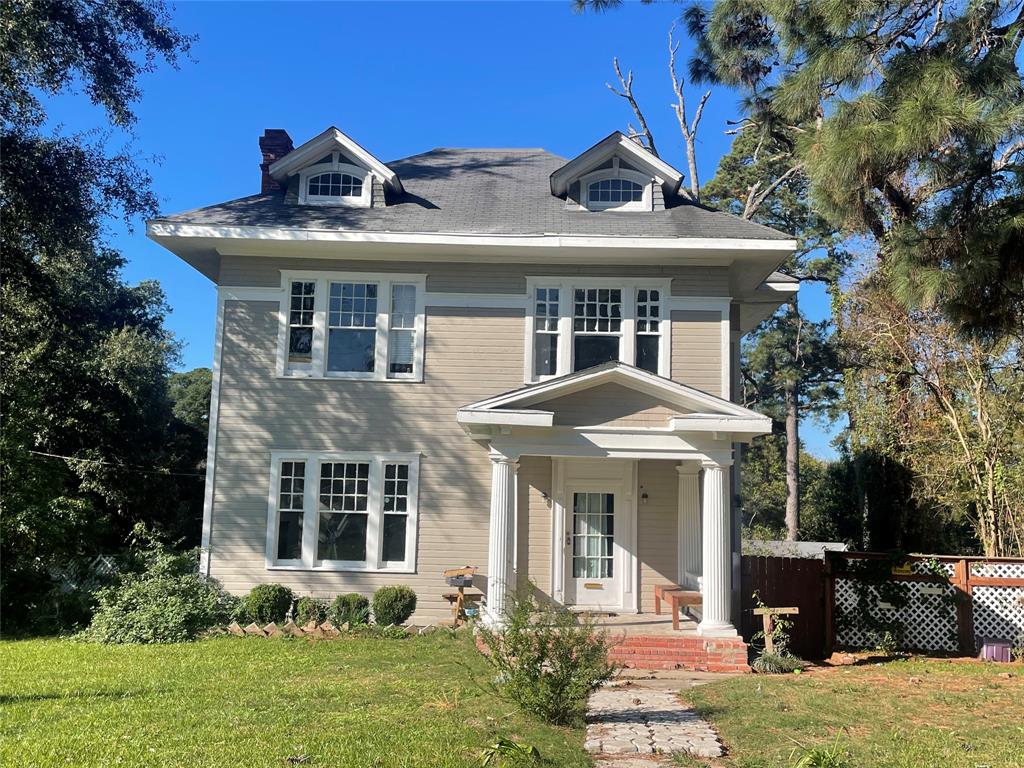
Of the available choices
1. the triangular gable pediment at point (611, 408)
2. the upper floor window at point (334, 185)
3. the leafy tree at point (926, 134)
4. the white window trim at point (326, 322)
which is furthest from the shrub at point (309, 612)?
the leafy tree at point (926, 134)

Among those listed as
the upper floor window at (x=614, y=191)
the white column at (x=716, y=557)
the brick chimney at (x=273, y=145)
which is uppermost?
the brick chimney at (x=273, y=145)

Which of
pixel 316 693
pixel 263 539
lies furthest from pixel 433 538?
pixel 316 693

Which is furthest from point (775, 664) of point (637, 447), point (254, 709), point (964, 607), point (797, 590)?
point (254, 709)

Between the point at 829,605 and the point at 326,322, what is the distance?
9202 millimetres

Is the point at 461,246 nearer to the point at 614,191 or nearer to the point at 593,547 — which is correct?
the point at 614,191

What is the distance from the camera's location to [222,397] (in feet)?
44.4

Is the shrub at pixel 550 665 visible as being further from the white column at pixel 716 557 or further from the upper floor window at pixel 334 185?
the upper floor window at pixel 334 185

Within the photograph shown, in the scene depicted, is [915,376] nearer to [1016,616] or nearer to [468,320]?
[1016,616]

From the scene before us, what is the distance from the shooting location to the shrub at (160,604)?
11.6 m

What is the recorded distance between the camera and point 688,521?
42.3ft

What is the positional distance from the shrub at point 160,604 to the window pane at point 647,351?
7503mm

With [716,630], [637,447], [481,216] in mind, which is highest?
[481,216]

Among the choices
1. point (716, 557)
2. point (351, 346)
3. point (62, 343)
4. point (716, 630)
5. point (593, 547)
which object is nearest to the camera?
point (716, 630)

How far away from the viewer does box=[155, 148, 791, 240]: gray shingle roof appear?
13.4 m
